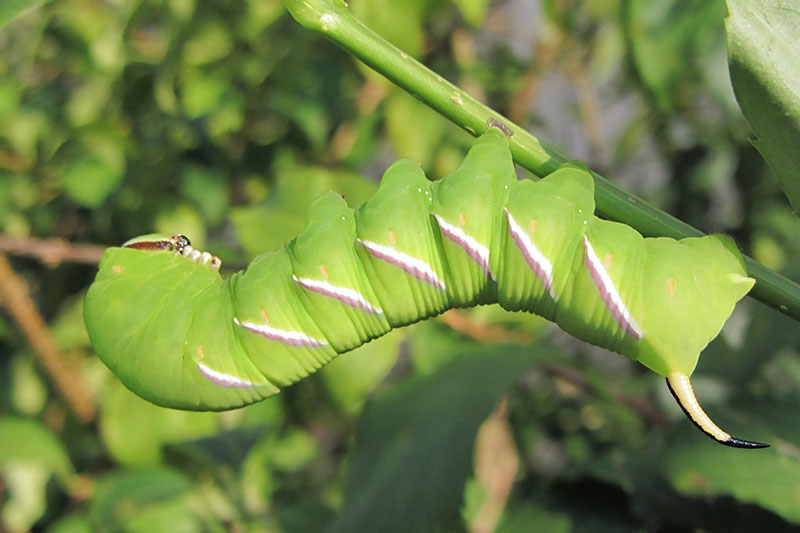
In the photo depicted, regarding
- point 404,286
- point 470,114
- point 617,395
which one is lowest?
point 617,395

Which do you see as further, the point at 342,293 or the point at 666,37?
the point at 666,37

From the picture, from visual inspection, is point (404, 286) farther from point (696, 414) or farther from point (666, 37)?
point (666, 37)

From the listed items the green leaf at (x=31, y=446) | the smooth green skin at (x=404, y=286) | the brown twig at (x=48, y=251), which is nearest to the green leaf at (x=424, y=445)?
the smooth green skin at (x=404, y=286)

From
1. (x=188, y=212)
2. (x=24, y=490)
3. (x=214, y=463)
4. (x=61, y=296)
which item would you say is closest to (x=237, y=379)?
(x=214, y=463)

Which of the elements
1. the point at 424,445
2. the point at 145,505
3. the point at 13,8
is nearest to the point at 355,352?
the point at 424,445

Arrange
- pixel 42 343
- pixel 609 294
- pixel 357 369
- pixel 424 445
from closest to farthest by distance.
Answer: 1. pixel 609 294
2. pixel 424 445
3. pixel 357 369
4. pixel 42 343

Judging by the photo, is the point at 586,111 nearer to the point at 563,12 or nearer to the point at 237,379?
the point at 563,12
